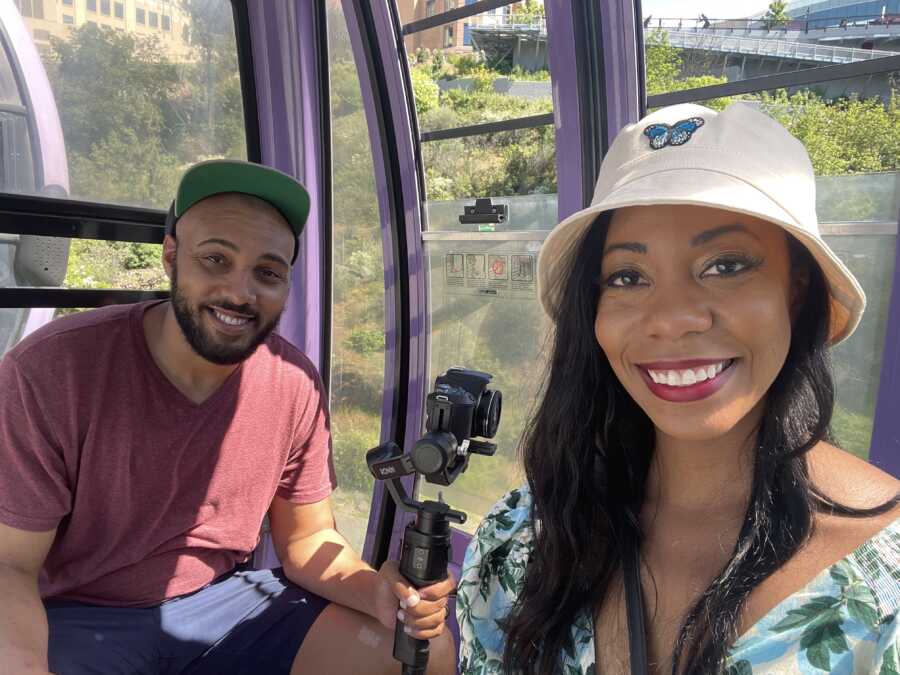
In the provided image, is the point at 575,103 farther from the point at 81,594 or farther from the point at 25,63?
the point at 81,594

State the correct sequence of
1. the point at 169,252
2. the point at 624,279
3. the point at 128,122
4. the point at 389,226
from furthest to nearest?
the point at 389,226 < the point at 128,122 < the point at 169,252 < the point at 624,279

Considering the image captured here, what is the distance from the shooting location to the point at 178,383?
1912 millimetres

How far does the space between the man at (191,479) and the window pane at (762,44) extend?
4.20 feet

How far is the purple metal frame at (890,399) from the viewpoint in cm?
168

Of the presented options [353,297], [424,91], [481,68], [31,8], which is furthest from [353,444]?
[31,8]

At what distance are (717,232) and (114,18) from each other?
2.53 metres

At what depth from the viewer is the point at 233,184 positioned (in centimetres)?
199

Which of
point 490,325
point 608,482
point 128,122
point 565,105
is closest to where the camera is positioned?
point 608,482

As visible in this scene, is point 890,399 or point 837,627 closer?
point 837,627

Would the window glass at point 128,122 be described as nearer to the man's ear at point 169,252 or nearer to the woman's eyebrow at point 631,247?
the man's ear at point 169,252

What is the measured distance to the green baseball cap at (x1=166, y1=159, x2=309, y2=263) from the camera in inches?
77.8

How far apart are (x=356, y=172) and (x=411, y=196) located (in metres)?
0.35

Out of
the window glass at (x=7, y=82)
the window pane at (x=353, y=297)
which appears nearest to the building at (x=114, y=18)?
the window glass at (x=7, y=82)

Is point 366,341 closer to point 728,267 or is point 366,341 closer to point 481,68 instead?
point 481,68
